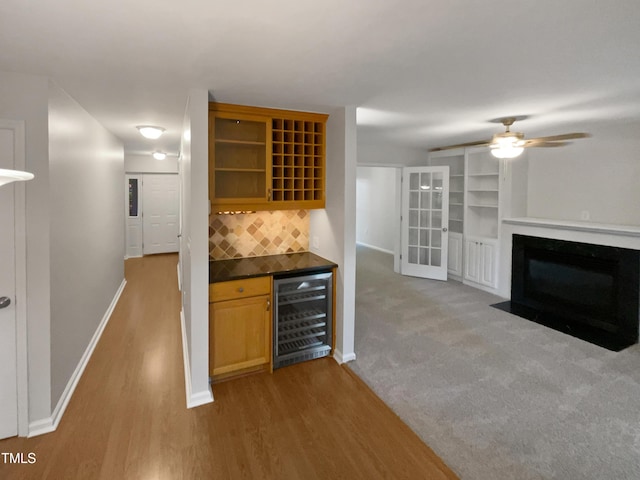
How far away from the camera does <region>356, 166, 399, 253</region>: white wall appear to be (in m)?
8.64

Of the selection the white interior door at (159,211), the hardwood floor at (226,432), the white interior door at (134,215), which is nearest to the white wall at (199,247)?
the hardwood floor at (226,432)

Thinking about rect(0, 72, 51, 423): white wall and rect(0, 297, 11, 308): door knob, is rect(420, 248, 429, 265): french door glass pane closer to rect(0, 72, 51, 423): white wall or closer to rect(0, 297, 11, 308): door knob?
rect(0, 72, 51, 423): white wall

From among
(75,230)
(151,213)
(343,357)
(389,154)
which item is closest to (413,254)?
(389,154)

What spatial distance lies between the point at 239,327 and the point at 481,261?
14.0ft

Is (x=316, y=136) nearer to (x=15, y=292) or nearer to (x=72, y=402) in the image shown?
(x=15, y=292)

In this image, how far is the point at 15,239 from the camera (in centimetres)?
213

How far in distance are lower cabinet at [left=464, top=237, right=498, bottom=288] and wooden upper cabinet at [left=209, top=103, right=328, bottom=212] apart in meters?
3.36

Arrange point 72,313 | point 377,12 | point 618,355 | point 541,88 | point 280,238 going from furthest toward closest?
point 280,238, point 618,355, point 72,313, point 541,88, point 377,12

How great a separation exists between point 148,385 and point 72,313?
34.0 inches

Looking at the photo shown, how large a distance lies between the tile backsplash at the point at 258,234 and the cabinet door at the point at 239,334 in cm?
74

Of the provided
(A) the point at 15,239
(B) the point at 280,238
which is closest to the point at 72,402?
(A) the point at 15,239

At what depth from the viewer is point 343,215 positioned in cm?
303

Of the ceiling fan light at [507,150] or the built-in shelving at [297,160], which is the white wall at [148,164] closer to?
the built-in shelving at [297,160]

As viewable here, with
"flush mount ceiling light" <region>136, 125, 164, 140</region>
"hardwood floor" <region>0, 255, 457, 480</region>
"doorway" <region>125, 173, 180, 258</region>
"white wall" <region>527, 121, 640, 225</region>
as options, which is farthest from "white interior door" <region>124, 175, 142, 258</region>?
"white wall" <region>527, 121, 640, 225</region>
